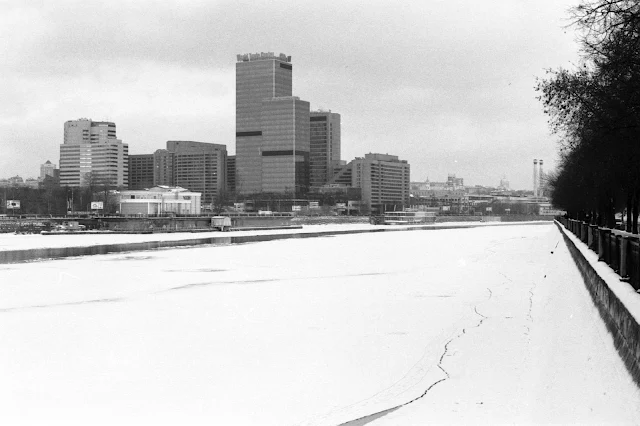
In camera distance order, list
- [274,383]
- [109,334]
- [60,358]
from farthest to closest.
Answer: [109,334] < [60,358] < [274,383]

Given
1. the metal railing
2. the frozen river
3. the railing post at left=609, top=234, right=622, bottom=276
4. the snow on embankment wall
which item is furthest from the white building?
the snow on embankment wall

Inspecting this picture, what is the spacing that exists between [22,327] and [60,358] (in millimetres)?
4679

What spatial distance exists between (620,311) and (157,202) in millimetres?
171752

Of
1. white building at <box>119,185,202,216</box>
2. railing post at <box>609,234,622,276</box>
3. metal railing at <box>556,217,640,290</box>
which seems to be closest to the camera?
metal railing at <box>556,217,640,290</box>

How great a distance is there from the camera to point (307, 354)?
52.2 ft

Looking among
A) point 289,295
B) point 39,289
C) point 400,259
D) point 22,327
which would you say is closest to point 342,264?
point 400,259

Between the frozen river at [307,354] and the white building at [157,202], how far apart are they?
467 ft

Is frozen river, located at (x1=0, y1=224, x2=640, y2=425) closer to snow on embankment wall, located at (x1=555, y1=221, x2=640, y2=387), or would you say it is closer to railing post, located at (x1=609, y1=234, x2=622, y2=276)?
snow on embankment wall, located at (x1=555, y1=221, x2=640, y2=387)

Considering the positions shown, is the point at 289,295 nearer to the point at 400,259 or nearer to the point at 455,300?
the point at 455,300

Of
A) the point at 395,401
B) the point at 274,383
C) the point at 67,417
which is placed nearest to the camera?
the point at 67,417

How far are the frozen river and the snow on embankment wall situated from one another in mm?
335

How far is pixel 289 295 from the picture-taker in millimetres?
26469

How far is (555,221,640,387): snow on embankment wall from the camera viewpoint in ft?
38.0

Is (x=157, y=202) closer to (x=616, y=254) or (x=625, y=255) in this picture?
(x=616, y=254)
